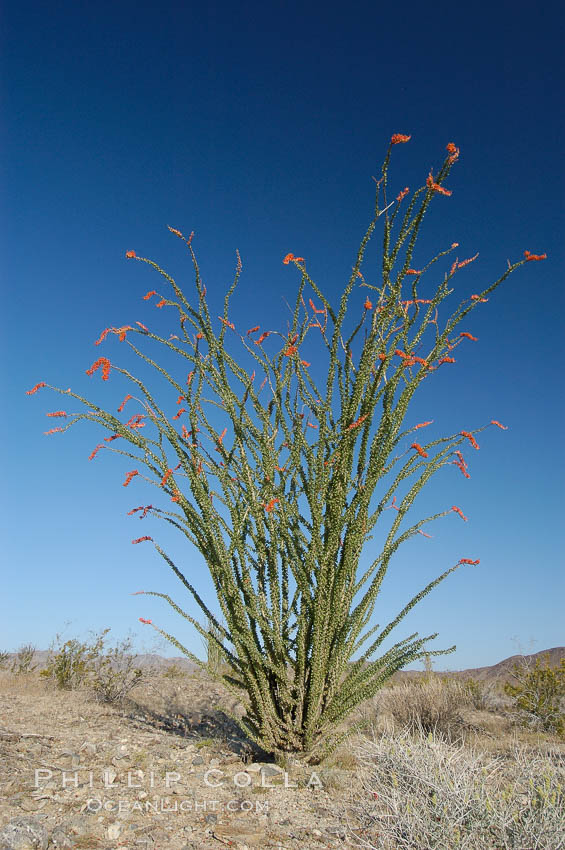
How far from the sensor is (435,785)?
284cm

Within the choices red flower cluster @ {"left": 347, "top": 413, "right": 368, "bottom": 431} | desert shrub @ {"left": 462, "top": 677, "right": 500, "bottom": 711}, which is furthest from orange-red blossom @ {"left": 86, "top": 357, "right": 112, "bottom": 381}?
desert shrub @ {"left": 462, "top": 677, "right": 500, "bottom": 711}

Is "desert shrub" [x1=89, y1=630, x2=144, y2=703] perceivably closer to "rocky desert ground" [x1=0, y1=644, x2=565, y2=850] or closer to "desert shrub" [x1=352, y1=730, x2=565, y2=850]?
"rocky desert ground" [x1=0, y1=644, x2=565, y2=850]

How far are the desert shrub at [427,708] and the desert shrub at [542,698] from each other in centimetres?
95

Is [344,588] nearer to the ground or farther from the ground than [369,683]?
farther from the ground

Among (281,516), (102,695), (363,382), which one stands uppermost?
(363,382)

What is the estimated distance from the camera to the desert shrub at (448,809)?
255cm

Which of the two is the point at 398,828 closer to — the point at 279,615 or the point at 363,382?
the point at 279,615

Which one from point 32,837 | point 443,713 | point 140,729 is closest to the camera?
point 32,837

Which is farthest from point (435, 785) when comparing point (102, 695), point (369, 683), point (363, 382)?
point (102, 695)

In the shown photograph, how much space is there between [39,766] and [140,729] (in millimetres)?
1511

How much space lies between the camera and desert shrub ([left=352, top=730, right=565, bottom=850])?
2549 mm

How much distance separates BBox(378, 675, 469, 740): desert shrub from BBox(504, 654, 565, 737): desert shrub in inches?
37.4

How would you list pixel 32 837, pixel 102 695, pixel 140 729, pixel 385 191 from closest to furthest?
pixel 32 837 < pixel 385 191 < pixel 140 729 < pixel 102 695

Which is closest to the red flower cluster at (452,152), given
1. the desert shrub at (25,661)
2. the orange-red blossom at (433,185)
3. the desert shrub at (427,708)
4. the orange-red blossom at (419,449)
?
the orange-red blossom at (433,185)
